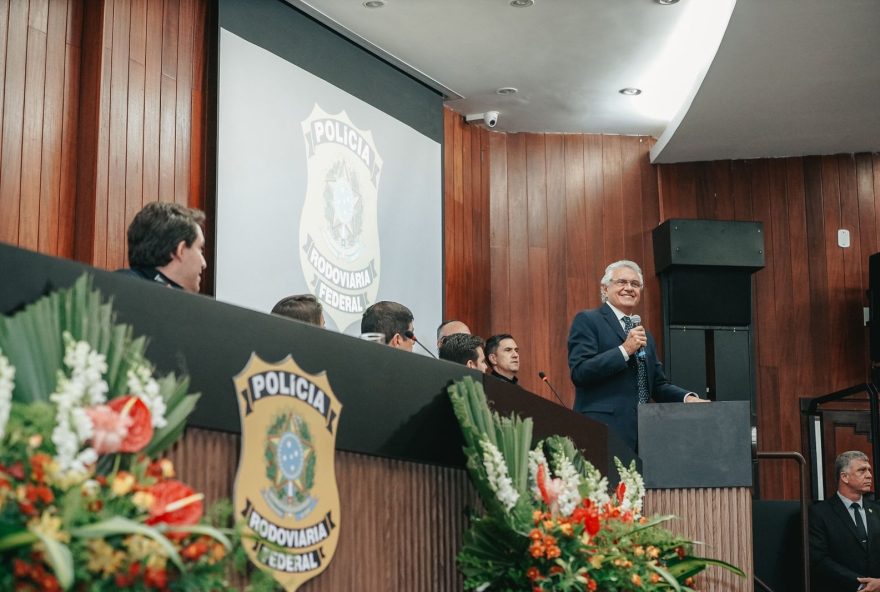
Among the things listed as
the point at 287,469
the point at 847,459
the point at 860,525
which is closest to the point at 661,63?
the point at 847,459

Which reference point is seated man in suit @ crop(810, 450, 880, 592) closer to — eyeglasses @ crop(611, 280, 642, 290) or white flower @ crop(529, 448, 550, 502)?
eyeglasses @ crop(611, 280, 642, 290)

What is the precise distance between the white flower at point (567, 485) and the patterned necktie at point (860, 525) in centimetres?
425

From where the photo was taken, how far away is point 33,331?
4.77 ft

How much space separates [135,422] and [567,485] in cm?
119

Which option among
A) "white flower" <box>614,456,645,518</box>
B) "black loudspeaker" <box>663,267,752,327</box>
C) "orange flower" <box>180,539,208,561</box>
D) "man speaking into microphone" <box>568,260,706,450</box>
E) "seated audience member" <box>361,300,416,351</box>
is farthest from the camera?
"black loudspeaker" <box>663,267,752,327</box>

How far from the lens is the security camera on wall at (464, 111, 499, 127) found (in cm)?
750

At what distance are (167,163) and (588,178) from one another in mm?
3784

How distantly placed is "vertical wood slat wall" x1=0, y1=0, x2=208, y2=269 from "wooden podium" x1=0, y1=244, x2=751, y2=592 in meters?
2.42

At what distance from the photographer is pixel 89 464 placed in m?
1.43

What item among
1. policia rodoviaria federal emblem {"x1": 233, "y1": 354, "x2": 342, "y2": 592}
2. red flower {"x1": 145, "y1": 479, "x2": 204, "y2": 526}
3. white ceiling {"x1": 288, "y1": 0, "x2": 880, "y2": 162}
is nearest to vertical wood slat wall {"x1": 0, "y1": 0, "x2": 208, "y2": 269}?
white ceiling {"x1": 288, "y1": 0, "x2": 880, "y2": 162}

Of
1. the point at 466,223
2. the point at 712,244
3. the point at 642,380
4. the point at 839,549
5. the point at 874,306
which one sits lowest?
the point at 839,549

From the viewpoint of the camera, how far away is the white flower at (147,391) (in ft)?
5.01

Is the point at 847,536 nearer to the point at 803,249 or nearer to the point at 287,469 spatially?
the point at 803,249

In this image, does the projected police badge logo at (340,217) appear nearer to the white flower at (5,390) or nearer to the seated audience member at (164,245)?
the seated audience member at (164,245)
